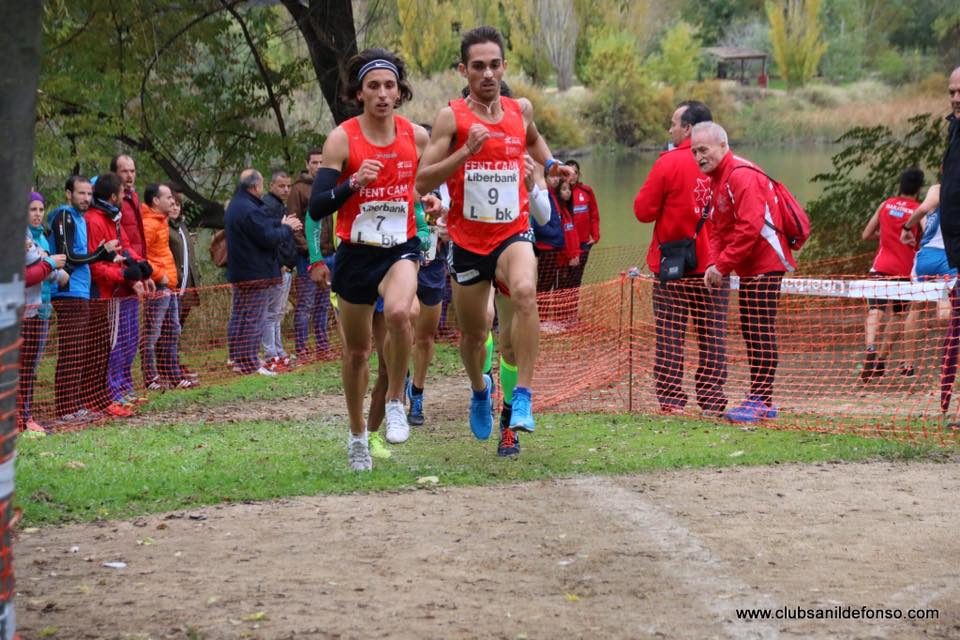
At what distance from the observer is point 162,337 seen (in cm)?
1234

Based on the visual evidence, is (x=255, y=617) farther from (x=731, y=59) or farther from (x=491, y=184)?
(x=731, y=59)

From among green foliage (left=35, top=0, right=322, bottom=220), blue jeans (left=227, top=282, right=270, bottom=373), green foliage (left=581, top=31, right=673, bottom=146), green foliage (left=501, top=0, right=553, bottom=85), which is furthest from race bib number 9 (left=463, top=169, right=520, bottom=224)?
green foliage (left=581, top=31, right=673, bottom=146)

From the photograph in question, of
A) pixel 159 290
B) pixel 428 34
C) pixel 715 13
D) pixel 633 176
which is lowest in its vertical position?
pixel 159 290

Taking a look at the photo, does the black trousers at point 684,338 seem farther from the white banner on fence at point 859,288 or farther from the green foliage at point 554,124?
the green foliage at point 554,124

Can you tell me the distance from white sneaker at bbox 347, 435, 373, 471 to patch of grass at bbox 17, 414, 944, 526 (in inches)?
4.4

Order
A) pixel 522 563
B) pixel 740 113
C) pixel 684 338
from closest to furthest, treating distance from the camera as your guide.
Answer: pixel 522 563 < pixel 684 338 < pixel 740 113

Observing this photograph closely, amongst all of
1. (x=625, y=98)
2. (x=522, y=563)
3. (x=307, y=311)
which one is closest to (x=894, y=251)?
(x=307, y=311)

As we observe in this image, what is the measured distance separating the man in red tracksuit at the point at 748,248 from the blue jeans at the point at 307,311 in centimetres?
590

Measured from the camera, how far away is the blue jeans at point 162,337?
11.9 meters

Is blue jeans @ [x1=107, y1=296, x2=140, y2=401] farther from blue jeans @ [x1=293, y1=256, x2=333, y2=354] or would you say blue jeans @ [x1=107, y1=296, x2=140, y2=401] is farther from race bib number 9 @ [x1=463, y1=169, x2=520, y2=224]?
race bib number 9 @ [x1=463, y1=169, x2=520, y2=224]

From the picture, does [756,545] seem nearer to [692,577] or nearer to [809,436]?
[692,577]

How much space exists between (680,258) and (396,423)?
130 inches

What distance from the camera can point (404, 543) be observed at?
5590 mm

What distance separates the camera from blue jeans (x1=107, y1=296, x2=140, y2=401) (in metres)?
11.4
